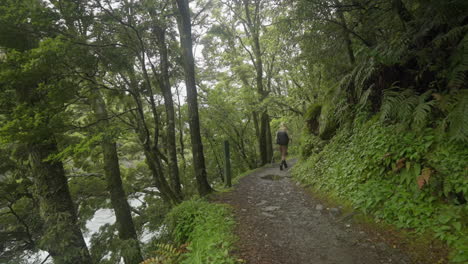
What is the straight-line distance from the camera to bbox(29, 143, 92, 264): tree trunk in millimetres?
5031

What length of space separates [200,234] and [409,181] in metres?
3.39

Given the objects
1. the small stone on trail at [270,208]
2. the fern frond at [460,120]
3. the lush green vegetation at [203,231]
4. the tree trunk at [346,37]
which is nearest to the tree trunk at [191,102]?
the lush green vegetation at [203,231]

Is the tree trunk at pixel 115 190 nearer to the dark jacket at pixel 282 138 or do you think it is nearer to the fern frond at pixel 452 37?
the dark jacket at pixel 282 138

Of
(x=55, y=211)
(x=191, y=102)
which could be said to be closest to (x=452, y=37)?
(x=191, y=102)

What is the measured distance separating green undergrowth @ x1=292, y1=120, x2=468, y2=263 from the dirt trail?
48 cm

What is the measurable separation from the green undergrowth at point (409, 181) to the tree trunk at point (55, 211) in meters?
6.16

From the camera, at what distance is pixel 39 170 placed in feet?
17.7

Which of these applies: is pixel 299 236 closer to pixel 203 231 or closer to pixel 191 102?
pixel 203 231

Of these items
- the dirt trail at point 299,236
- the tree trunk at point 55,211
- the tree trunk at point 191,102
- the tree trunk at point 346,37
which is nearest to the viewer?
the dirt trail at point 299,236

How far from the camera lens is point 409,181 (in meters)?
3.19

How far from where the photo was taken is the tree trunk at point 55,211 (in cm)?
503

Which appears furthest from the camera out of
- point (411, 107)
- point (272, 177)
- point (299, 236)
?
point (272, 177)

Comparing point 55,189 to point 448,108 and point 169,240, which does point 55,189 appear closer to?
point 169,240

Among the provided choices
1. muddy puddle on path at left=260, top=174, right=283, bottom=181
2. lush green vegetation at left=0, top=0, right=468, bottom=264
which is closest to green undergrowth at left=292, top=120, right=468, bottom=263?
lush green vegetation at left=0, top=0, right=468, bottom=264
